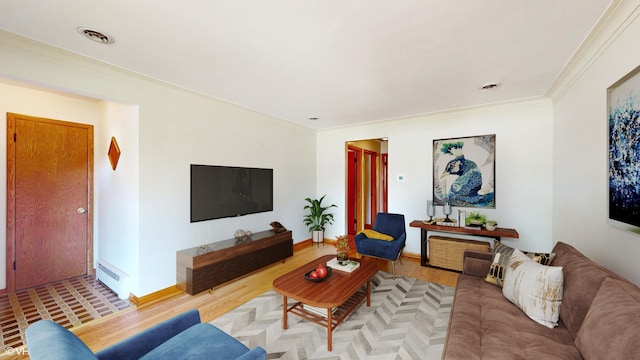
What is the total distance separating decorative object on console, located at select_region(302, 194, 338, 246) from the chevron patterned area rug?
2419 mm

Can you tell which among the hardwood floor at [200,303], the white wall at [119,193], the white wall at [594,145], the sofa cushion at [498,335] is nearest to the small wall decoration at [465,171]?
the white wall at [594,145]

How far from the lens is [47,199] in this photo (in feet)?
10.7

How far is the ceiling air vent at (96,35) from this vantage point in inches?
74.7

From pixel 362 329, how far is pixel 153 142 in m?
2.95

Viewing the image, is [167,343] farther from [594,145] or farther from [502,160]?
[502,160]

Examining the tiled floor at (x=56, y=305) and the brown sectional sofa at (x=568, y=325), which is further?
the tiled floor at (x=56, y=305)

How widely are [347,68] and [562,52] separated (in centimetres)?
188

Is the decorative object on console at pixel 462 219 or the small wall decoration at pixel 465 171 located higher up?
the small wall decoration at pixel 465 171

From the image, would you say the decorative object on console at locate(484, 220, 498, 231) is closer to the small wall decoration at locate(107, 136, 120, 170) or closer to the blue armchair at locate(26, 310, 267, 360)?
the blue armchair at locate(26, 310, 267, 360)

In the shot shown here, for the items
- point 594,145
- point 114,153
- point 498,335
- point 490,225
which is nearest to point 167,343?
point 498,335

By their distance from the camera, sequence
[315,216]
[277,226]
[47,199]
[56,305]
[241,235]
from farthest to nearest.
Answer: [315,216]
[277,226]
[241,235]
[47,199]
[56,305]

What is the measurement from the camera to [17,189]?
9.91 ft

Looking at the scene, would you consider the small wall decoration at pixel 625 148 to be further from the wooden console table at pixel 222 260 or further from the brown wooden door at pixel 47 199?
the brown wooden door at pixel 47 199

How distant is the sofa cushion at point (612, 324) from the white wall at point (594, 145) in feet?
1.85
